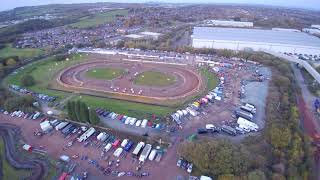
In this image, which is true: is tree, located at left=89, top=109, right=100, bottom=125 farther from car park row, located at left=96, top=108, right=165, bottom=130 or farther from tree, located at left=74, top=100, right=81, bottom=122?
car park row, located at left=96, top=108, right=165, bottom=130

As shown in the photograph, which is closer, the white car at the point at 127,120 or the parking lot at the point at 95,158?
the parking lot at the point at 95,158

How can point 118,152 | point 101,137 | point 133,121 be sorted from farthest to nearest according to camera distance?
1. point 133,121
2. point 101,137
3. point 118,152

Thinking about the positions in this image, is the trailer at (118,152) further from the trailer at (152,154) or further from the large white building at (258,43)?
the large white building at (258,43)

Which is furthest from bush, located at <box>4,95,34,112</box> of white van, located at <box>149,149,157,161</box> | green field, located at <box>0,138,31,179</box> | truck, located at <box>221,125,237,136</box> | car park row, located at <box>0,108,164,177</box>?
truck, located at <box>221,125,237,136</box>

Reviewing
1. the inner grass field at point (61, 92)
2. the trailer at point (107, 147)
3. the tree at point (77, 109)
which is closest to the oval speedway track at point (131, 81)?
the inner grass field at point (61, 92)

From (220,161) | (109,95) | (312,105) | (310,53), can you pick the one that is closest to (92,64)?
(109,95)

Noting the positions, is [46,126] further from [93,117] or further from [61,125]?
[93,117]

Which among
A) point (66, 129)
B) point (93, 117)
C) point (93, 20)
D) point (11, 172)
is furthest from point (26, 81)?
point (93, 20)
